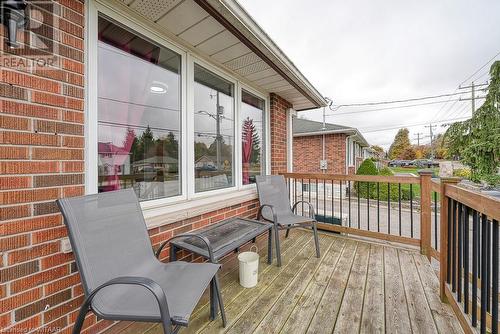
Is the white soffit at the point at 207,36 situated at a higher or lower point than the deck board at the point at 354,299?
higher

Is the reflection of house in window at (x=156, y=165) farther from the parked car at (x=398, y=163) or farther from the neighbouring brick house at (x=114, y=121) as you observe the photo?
the parked car at (x=398, y=163)

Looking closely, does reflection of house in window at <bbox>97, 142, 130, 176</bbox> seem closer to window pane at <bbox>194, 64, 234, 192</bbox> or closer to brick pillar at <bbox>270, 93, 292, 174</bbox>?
window pane at <bbox>194, 64, 234, 192</bbox>

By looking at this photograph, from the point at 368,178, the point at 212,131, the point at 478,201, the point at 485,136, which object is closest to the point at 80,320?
the point at 212,131

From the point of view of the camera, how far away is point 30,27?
1.22 meters

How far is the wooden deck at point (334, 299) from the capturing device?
161 centimetres

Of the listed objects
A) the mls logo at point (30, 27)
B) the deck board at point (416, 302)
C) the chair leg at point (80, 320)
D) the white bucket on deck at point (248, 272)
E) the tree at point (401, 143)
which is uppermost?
the tree at point (401, 143)

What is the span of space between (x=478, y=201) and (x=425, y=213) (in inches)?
72.2

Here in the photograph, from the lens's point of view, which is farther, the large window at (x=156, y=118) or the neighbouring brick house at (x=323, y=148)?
the neighbouring brick house at (x=323, y=148)

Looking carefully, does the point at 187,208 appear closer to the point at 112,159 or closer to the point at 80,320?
the point at 112,159

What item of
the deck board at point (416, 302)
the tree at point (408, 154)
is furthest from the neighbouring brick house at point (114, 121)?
the tree at point (408, 154)

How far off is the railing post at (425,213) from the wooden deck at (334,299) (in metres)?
0.15

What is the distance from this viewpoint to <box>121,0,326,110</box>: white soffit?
1.73 m

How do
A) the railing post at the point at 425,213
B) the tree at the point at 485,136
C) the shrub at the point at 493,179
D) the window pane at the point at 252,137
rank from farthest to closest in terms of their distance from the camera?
the shrub at the point at 493,179, the tree at the point at 485,136, the window pane at the point at 252,137, the railing post at the point at 425,213
